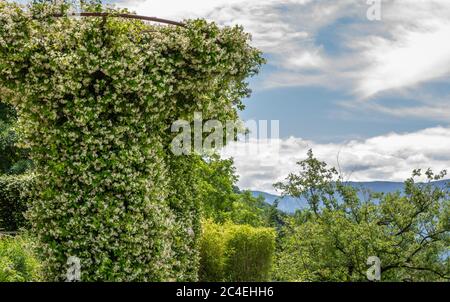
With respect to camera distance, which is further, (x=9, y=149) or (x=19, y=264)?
(x=9, y=149)

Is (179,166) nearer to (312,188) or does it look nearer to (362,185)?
(312,188)

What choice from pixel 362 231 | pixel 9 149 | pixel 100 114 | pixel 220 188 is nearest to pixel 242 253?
pixel 362 231

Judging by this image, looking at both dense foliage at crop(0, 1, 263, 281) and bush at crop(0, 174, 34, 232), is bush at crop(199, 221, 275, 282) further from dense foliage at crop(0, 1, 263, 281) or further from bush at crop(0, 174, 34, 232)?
bush at crop(0, 174, 34, 232)

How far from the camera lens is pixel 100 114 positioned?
31.1 feet

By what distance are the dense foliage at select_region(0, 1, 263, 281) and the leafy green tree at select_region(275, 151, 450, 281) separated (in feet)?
15.0

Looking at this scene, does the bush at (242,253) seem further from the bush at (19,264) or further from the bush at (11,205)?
the bush at (11,205)

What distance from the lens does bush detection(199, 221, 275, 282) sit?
52.7ft

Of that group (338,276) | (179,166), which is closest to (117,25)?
(179,166)

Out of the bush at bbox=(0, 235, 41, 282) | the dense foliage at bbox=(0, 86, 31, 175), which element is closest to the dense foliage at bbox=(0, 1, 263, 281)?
the bush at bbox=(0, 235, 41, 282)

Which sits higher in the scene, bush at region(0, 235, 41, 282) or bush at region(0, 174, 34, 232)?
bush at region(0, 174, 34, 232)

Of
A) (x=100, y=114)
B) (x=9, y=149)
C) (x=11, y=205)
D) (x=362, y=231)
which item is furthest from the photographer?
(x=9, y=149)

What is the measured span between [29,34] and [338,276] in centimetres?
808

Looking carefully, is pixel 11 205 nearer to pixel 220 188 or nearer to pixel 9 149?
pixel 9 149

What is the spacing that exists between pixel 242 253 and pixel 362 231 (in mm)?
4578
